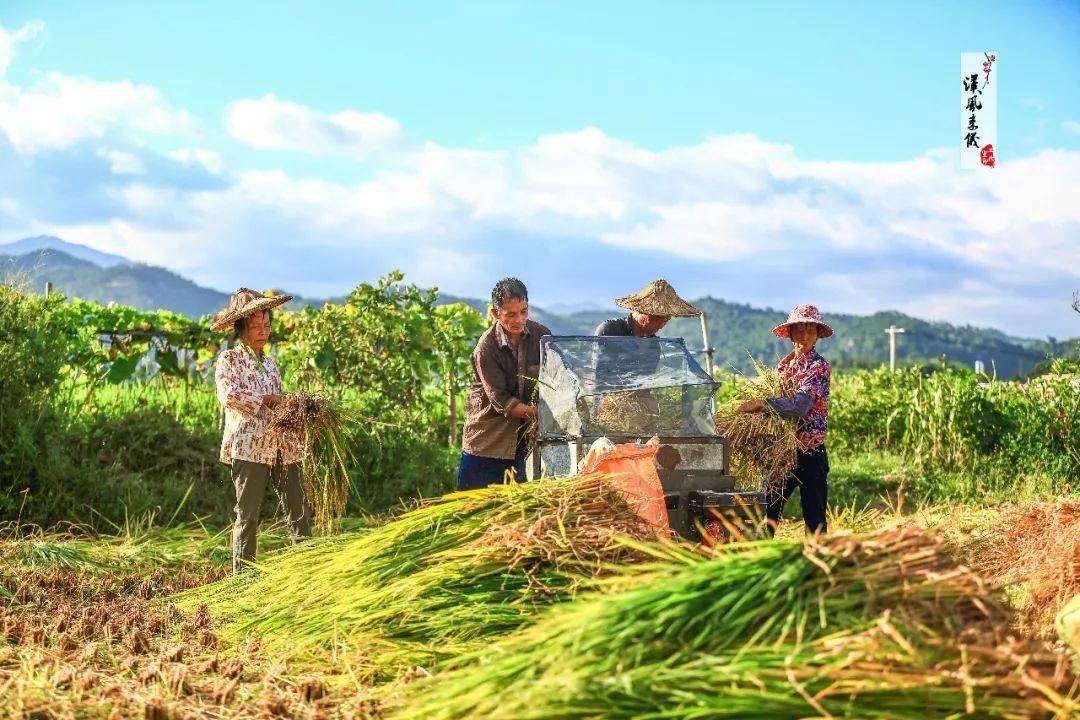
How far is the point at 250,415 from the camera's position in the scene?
6.35 metres

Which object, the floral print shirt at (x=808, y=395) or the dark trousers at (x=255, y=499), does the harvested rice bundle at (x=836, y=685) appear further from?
the dark trousers at (x=255, y=499)

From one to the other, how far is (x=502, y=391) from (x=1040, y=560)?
3.02m

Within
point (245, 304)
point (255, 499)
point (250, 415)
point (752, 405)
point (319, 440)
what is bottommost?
point (255, 499)

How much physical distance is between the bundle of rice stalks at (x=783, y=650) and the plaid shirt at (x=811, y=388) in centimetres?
336

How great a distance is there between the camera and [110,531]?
8867mm

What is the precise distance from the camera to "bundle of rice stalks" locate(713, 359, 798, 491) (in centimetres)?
647

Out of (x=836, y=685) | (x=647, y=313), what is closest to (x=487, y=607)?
(x=836, y=685)

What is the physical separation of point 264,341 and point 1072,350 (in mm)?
9427

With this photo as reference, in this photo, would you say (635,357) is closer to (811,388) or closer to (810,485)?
(811,388)

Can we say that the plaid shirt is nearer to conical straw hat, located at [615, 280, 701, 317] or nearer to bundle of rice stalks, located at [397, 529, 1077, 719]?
conical straw hat, located at [615, 280, 701, 317]

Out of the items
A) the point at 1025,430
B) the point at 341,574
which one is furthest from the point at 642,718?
the point at 1025,430

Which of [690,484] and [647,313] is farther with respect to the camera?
[647,313]

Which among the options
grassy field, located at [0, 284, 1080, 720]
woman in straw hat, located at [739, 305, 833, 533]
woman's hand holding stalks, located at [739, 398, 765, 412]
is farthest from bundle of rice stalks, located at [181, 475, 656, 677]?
woman in straw hat, located at [739, 305, 833, 533]

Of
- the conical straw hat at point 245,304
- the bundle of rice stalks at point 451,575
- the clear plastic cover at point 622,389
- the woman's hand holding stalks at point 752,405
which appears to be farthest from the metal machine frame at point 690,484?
the conical straw hat at point 245,304
